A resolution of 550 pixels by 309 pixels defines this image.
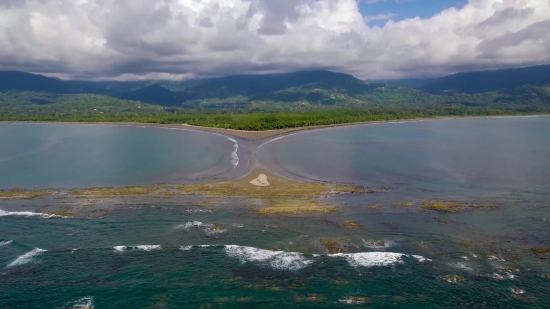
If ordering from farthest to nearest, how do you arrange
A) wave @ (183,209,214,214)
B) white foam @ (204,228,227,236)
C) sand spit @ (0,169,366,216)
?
1. sand spit @ (0,169,366,216)
2. wave @ (183,209,214,214)
3. white foam @ (204,228,227,236)

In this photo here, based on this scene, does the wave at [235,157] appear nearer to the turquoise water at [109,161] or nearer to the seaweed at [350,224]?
the turquoise water at [109,161]

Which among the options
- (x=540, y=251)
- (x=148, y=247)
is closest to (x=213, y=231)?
(x=148, y=247)

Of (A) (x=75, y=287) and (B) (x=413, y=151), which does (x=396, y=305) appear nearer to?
(A) (x=75, y=287)

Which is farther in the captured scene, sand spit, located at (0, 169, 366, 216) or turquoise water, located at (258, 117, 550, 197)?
turquoise water, located at (258, 117, 550, 197)

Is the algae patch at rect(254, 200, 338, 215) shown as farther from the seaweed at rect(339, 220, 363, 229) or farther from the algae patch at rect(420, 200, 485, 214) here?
the algae patch at rect(420, 200, 485, 214)

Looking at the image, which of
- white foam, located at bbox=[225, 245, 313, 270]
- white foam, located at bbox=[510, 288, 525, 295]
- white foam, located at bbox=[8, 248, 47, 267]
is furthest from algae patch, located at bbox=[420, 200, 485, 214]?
white foam, located at bbox=[8, 248, 47, 267]

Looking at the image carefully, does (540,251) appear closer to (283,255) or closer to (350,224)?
(350,224)
